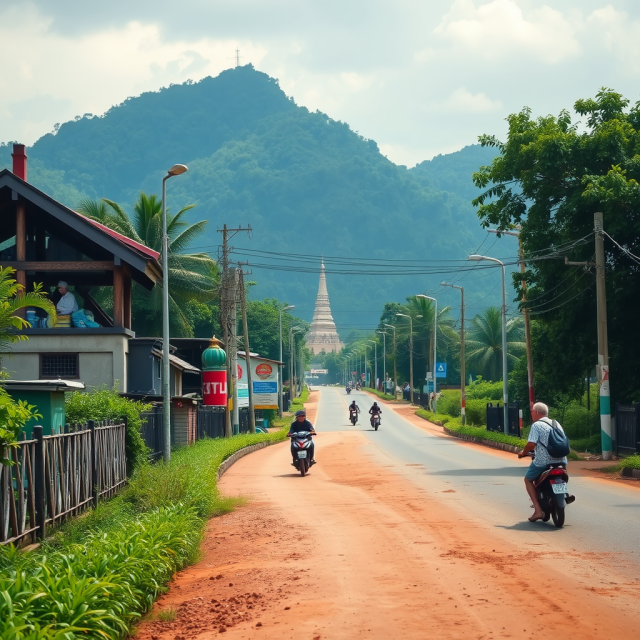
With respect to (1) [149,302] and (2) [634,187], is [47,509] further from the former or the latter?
(1) [149,302]

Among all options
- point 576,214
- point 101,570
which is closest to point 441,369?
point 576,214

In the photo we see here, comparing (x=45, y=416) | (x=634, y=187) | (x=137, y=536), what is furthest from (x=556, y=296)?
(x=137, y=536)

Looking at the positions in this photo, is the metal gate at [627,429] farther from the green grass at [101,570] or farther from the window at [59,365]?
the window at [59,365]

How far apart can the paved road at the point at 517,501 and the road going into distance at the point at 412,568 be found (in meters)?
0.04

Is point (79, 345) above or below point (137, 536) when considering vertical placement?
above

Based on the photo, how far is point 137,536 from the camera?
9047 millimetres

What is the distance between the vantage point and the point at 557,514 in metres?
11.8

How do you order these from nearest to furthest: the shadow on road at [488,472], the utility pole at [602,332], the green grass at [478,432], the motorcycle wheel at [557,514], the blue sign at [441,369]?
1. the motorcycle wheel at [557,514]
2. the shadow on road at [488,472]
3. the utility pole at [602,332]
4. the green grass at [478,432]
5. the blue sign at [441,369]

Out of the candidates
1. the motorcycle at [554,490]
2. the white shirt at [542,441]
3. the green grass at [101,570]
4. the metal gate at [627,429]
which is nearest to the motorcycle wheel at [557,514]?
the motorcycle at [554,490]

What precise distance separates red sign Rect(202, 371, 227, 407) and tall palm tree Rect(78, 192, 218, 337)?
30.5ft

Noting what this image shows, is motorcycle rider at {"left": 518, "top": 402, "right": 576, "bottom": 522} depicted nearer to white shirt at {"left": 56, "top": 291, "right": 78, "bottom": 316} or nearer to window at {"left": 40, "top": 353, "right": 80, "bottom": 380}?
window at {"left": 40, "top": 353, "right": 80, "bottom": 380}

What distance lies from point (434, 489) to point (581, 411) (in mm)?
22237

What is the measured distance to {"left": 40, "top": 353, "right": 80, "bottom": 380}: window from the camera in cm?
2502

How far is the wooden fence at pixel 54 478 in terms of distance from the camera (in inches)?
390
